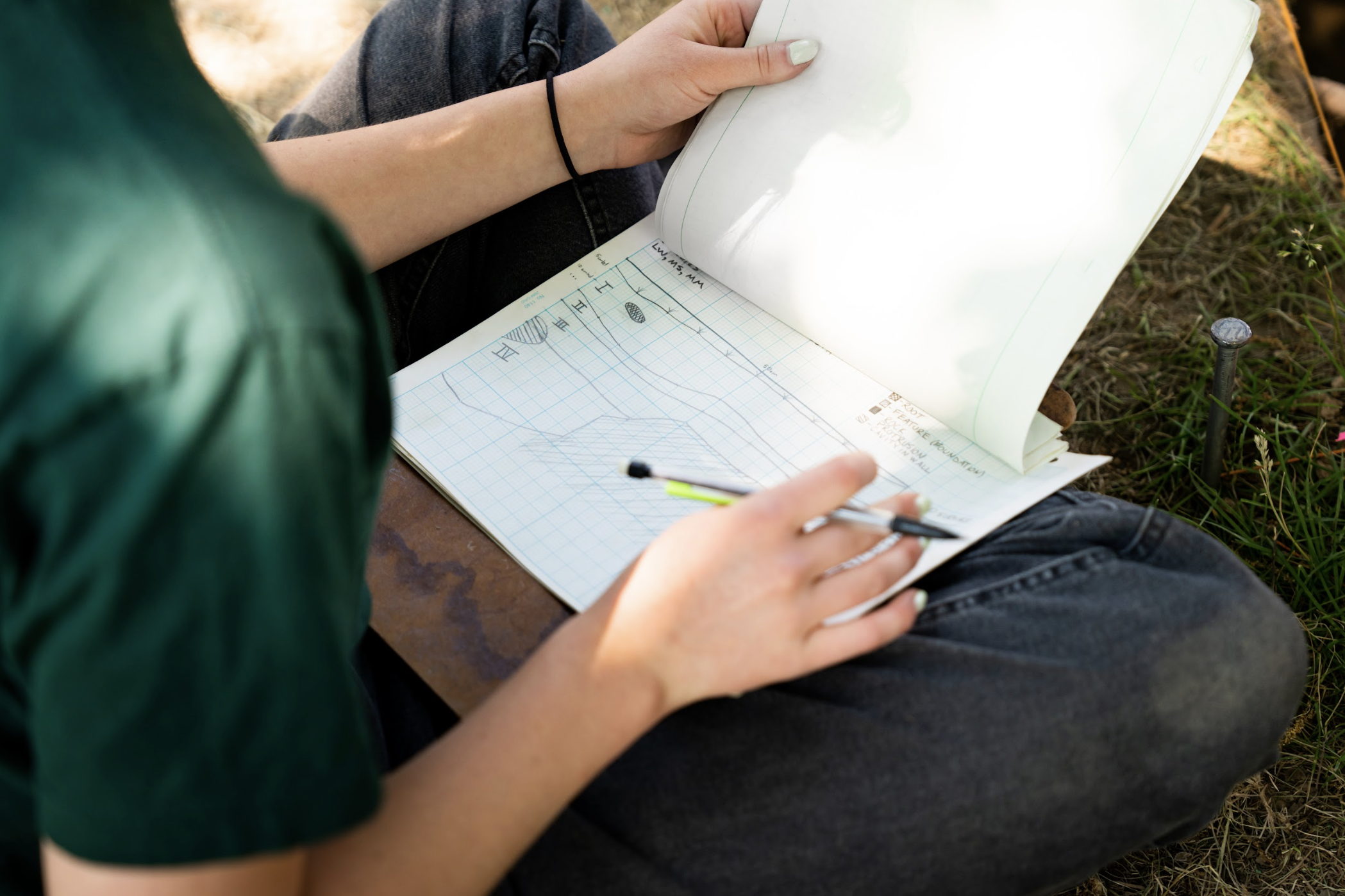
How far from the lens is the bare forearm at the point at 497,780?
58 cm

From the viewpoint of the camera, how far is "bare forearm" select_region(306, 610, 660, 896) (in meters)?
0.58

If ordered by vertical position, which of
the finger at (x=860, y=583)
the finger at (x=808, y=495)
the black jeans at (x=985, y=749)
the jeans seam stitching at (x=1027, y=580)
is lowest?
the black jeans at (x=985, y=749)

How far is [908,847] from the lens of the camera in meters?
0.69

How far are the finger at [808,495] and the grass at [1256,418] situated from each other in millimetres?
688

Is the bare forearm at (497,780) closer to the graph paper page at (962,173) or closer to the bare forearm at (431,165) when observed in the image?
the graph paper page at (962,173)

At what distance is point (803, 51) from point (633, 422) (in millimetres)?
376

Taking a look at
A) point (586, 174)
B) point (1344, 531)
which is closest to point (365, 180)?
point (586, 174)

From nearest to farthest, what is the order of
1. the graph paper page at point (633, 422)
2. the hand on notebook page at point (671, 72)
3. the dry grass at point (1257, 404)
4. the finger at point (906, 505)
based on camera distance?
the finger at point (906, 505), the graph paper page at point (633, 422), the hand on notebook page at point (671, 72), the dry grass at point (1257, 404)

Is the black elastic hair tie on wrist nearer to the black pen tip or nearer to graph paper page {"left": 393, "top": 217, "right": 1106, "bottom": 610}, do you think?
graph paper page {"left": 393, "top": 217, "right": 1106, "bottom": 610}

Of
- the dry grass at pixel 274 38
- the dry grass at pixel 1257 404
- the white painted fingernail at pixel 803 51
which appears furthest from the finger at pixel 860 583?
the dry grass at pixel 274 38

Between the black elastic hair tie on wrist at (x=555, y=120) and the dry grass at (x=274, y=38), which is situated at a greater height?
the black elastic hair tie on wrist at (x=555, y=120)

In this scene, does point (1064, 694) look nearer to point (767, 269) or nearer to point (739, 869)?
point (739, 869)

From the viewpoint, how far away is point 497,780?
61 cm

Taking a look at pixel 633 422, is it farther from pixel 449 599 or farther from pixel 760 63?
pixel 760 63
